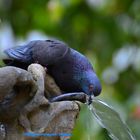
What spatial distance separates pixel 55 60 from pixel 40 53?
0.20 ft

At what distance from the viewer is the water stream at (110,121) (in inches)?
65.8

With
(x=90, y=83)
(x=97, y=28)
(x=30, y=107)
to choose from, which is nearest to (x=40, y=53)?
(x=90, y=83)

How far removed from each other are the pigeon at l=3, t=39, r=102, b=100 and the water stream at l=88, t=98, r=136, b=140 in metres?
0.11

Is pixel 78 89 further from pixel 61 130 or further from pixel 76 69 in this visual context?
pixel 61 130

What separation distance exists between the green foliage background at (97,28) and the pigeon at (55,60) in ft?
6.20

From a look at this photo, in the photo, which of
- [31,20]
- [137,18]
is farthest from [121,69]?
[31,20]

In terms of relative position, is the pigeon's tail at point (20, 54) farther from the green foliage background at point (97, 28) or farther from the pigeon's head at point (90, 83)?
the green foliage background at point (97, 28)

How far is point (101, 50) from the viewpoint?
3.96 metres

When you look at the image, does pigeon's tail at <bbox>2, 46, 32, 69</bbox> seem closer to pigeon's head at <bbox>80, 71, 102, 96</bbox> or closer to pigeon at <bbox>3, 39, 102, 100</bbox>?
pigeon at <bbox>3, 39, 102, 100</bbox>

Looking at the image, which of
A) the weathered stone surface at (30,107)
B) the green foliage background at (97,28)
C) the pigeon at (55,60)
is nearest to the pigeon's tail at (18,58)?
the pigeon at (55,60)

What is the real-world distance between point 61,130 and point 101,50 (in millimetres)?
2448

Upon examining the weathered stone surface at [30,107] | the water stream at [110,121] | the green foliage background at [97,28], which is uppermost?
the weathered stone surface at [30,107]

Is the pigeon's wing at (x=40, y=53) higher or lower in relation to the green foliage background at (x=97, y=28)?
higher

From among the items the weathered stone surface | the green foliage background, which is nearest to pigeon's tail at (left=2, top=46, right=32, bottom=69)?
the weathered stone surface
